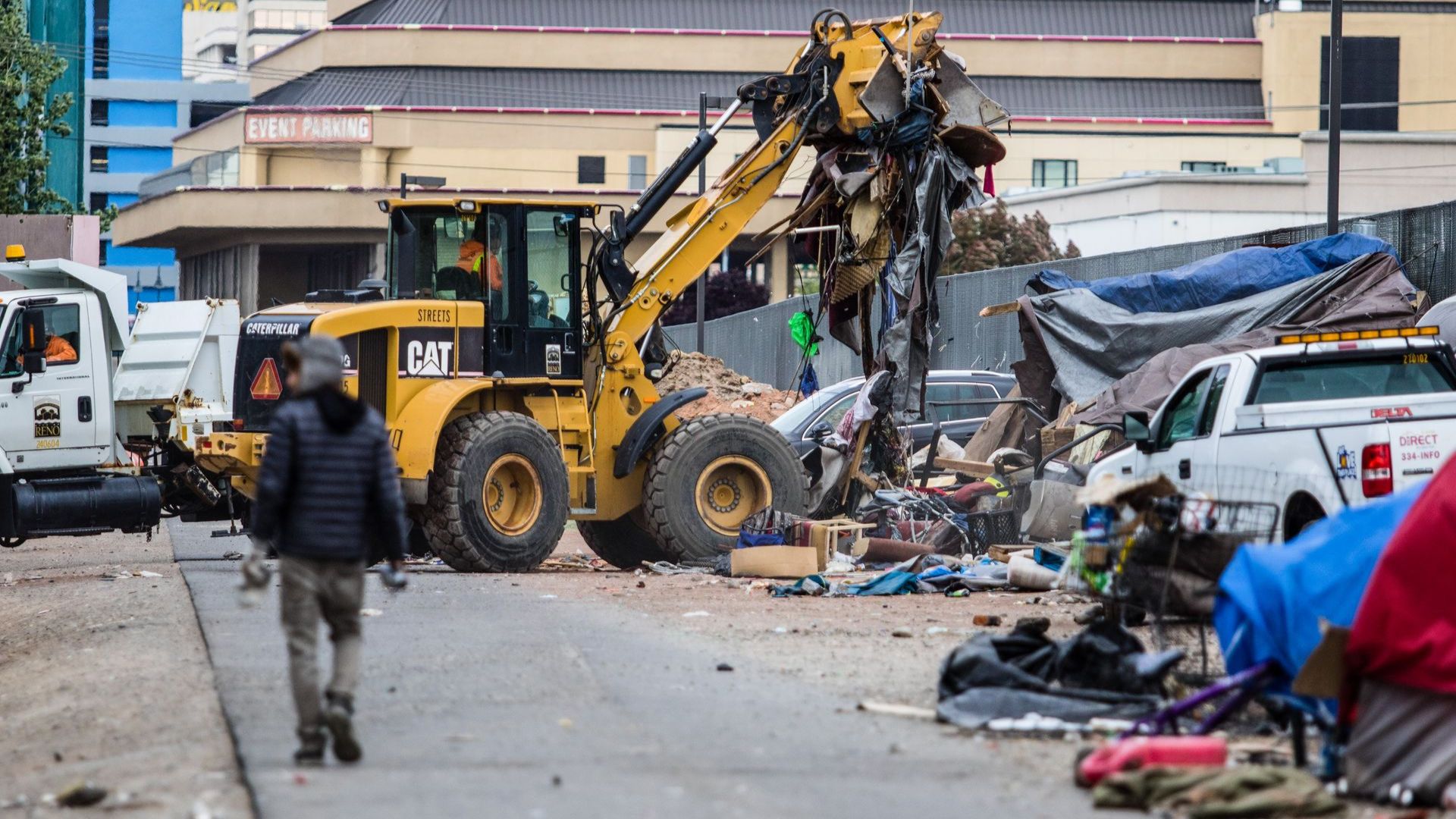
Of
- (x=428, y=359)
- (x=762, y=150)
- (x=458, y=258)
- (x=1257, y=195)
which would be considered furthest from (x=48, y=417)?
(x=1257, y=195)

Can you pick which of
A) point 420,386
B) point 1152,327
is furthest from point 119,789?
point 1152,327

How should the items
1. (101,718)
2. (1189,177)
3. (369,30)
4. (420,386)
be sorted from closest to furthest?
(101,718) → (420,386) → (1189,177) → (369,30)

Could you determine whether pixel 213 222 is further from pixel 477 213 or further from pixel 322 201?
pixel 477 213

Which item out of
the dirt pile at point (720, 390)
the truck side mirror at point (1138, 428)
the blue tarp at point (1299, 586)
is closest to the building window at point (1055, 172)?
the dirt pile at point (720, 390)

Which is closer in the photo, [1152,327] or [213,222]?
[1152,327]

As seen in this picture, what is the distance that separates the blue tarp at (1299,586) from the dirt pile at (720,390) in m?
27.9

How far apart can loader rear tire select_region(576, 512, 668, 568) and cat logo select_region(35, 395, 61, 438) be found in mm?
5193

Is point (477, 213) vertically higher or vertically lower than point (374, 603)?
higher

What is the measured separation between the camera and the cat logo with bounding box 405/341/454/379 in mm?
16891

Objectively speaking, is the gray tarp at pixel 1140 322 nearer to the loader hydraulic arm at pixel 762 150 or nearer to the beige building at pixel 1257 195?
the loader hydraulic arm at pixel 762 150

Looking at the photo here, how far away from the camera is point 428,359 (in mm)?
16984

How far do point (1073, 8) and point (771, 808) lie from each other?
76.0m

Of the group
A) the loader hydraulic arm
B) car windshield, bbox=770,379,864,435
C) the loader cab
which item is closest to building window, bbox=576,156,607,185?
car windshield, bbox=770,379,864,435

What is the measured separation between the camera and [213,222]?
7119 cm
